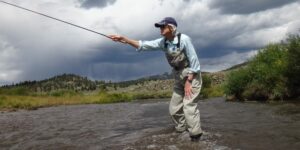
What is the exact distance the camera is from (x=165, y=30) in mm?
9844

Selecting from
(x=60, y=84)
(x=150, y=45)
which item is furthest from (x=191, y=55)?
(x=60, y=84)

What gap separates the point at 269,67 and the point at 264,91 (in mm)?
2410

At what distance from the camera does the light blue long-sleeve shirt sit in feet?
32.1

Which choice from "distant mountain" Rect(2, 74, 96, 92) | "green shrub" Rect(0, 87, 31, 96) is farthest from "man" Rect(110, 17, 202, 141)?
"distant mountain" Rect(2, 74, 96, 92)

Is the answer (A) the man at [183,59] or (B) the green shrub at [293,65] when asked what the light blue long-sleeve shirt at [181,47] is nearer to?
(A) the man at [183,59]

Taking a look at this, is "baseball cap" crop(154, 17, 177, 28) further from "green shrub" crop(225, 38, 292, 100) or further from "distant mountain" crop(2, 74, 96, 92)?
"distant mountain" crop(2, 74, 96, 92)

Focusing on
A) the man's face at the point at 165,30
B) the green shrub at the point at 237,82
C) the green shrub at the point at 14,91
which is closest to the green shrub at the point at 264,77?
the green shrub at the point at 237,82

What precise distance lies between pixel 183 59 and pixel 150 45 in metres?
0.82

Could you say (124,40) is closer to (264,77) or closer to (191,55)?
(191,55)

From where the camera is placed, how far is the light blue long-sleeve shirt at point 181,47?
9773 millimetres

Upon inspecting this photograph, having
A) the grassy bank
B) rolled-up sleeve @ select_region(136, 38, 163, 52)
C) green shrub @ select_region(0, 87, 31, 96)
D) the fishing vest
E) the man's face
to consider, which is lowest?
the grassy bank

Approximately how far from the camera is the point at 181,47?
9852 mm

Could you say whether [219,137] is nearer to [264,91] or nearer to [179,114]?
[179,114]

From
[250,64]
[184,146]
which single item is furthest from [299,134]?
[250,64]
